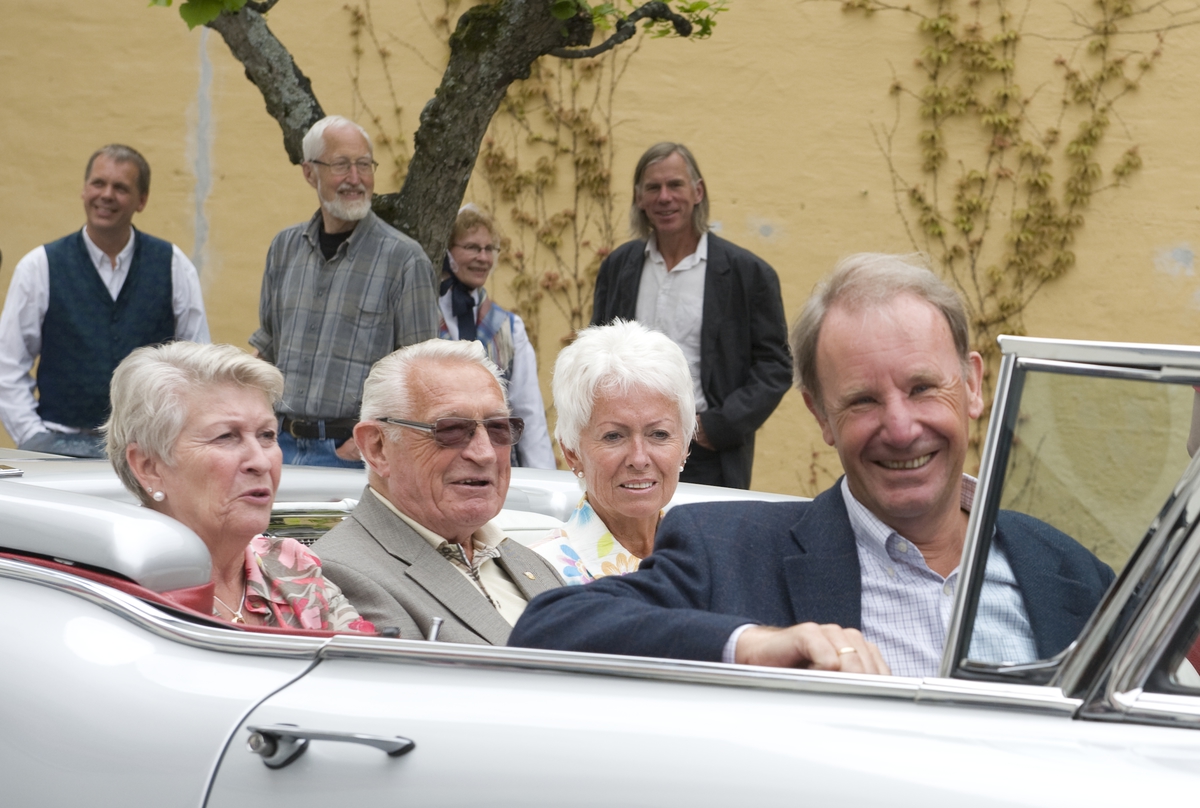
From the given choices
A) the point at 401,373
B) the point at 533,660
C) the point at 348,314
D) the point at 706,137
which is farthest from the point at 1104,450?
the point at 706,137

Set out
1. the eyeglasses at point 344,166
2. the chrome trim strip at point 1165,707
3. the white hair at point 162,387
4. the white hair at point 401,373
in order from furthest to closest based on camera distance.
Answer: the eyeglasses at point 344,166, the white hair at point 401,373, the white hair at point 162,387, the chrome trim strip at point 1165,707

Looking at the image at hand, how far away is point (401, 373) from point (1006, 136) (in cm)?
538

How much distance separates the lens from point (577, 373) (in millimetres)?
3309

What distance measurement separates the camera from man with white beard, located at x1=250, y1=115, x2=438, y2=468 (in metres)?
4.84

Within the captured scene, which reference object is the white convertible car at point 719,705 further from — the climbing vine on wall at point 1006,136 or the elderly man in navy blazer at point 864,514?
the climbing vine on wall at point 1006,136

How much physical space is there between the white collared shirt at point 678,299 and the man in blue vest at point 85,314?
2.04 meters

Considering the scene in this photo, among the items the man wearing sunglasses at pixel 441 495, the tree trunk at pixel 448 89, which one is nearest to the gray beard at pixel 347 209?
the tree trunk at pixel 448 89

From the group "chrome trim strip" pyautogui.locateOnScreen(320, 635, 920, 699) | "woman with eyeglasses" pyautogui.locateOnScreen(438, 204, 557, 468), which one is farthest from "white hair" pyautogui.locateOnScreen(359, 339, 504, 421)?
"woman with eyeglasses" pyautogui.locateOnScreen(438, 204, 557, 468)

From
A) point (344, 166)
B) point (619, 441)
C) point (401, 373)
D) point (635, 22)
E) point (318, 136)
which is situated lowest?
point (619, 441)

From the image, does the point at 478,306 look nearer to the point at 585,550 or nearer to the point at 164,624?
the point at 585,550

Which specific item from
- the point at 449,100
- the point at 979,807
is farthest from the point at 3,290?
the point at 979,807

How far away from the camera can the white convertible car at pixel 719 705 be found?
1.46 meters

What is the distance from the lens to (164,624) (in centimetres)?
192

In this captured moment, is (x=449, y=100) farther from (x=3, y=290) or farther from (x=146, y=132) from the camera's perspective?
(x=3, y=290)
